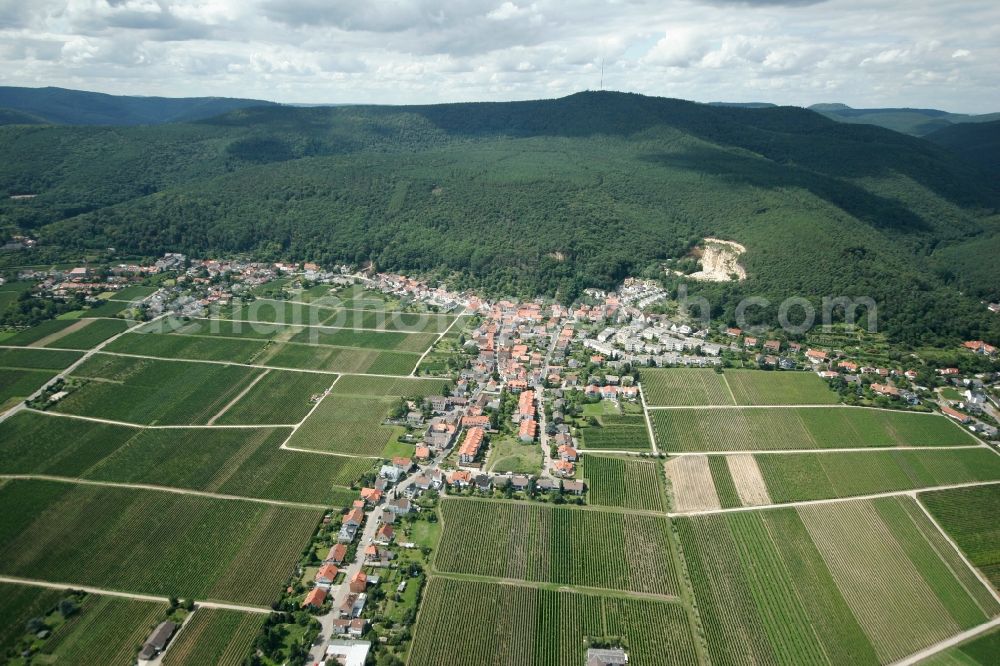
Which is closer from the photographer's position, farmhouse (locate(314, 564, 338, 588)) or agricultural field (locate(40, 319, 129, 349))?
farmhouse (locate(314, 564, 338, 588))

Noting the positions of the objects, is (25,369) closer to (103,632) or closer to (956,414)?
(103,632)

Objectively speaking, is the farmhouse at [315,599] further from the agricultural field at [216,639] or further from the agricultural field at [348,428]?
the agricultural field at [348,428]

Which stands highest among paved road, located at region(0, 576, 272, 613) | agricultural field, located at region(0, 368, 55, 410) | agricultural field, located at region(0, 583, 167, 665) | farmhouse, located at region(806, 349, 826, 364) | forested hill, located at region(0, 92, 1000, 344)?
forested hill, located at region(0, 92, 1000, 344)

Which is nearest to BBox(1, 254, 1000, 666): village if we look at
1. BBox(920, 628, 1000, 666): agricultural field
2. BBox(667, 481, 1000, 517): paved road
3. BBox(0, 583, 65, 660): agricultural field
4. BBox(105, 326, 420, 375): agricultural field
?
BBox(105, 326, 420, 375): agricultural field

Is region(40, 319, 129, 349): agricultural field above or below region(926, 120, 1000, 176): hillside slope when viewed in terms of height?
below

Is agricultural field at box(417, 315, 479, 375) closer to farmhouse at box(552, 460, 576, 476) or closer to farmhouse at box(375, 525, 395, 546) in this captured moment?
farmhouse at box(552, 460, 576, 476)

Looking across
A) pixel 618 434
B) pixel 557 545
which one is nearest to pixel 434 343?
pixel 618 434

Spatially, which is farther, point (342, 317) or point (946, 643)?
point (342, 317)
